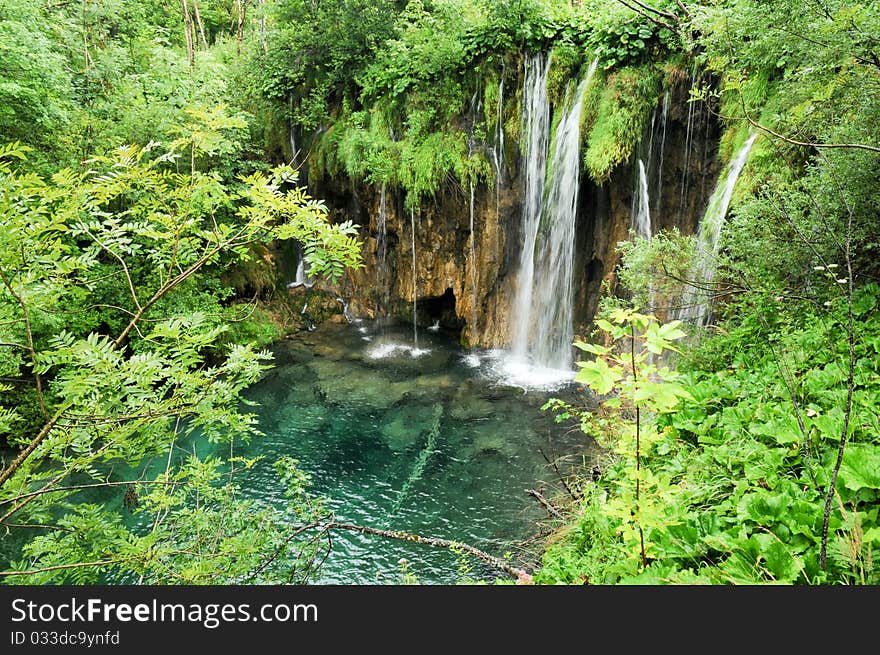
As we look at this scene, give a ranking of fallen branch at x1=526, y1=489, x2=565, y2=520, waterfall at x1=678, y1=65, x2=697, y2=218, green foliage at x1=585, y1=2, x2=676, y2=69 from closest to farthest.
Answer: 1. fallen branch at x1=526, y1=489, x2=565, y2=520
2. waterfall at x1=678, y1=65, x2=697, y2=218
3. green foliage at x1=585, y1=2, x2=676, y2=69

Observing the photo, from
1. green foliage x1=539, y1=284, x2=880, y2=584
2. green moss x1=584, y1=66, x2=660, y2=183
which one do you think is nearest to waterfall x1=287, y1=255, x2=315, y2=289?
green moss x1=584, y1=66, x2=660, y2=183

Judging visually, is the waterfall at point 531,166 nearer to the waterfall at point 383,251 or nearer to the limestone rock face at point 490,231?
the limestone rock face at point 490,231

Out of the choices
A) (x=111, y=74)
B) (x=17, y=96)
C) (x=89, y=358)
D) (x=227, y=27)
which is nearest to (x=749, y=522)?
(x=89, y=358)

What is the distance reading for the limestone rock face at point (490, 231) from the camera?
10117 mm

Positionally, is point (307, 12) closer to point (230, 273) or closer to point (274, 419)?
point (230, 273)

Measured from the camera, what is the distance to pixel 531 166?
12234 millimetres

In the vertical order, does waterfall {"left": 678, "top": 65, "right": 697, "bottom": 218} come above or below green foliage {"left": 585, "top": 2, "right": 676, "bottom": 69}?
below

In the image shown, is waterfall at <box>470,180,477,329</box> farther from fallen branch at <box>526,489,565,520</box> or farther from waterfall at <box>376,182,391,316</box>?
fallen branch at <box>526,489,565,520</box>

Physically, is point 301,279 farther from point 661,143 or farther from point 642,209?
point 661,143

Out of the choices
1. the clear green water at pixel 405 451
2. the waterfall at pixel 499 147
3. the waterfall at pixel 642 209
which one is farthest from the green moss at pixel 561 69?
the clear green water at pixel 405 451

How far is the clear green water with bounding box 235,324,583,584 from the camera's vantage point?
21.9 ft

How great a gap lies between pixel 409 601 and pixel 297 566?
2.48 m

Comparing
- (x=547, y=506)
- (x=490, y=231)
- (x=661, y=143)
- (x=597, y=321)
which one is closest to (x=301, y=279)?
(x=490, y=231)

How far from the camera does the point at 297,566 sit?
13.7ft
